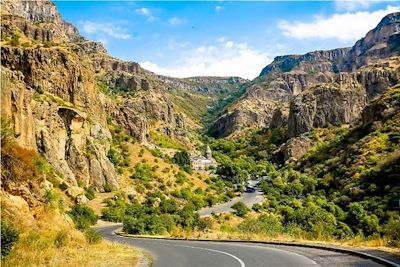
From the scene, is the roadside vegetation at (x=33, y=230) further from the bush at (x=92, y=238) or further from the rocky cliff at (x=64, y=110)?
the rocky cliff at (x=64, y=110)

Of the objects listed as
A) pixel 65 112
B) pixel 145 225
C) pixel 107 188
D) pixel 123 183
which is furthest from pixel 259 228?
pixel 123 183

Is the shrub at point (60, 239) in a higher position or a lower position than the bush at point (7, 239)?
lower

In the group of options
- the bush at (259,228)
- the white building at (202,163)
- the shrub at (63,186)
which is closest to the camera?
the bush at (259,228)

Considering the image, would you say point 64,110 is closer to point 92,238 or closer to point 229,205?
point 229,205

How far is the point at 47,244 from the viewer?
60.3ft

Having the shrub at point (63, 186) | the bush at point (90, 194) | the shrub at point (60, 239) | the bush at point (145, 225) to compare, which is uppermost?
the shrub at point (63, 186)

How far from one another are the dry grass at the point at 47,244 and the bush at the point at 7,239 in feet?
0.70

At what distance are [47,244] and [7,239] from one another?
11.4 feet

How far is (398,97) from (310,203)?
41388 mm

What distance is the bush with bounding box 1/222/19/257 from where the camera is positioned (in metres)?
14.8

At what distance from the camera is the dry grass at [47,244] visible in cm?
1552

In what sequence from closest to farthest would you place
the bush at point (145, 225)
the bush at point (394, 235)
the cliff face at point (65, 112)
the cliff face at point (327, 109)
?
1. the bush at point (394, 235)
2. the bush at point (145, 225)
3. the cliff face at point (65, 112)
4. the cliff face at point (327, 109)

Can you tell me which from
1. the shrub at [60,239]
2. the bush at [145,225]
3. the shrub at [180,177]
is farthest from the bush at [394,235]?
the shrub at [180,177]

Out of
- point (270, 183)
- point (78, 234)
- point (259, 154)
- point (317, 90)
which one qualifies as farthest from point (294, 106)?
point (78, 234)
